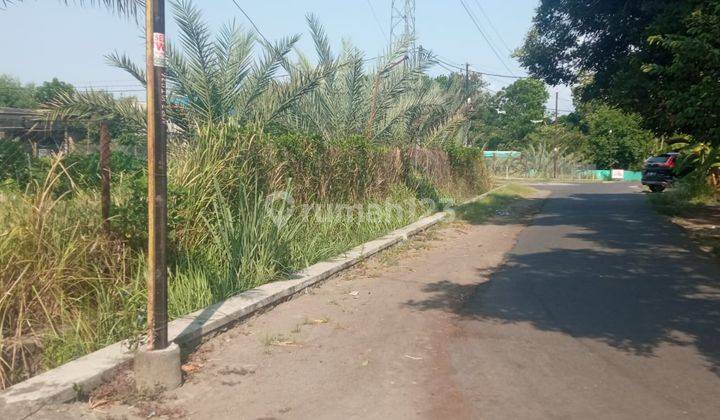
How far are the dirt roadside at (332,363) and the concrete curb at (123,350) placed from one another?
10 centimetres

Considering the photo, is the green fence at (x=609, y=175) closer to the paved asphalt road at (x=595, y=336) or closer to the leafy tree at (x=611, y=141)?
the leafy tree at (x=611, y=141)

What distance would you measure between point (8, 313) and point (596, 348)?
16.7ft

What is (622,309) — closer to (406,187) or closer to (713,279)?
(713,279)

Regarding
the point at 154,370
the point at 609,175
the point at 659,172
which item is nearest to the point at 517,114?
the point at 609,175

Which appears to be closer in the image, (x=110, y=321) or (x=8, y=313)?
(x=8, y=313)

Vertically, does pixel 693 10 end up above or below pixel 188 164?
above

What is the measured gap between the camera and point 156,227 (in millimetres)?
5074

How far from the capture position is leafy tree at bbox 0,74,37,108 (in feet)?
61.2

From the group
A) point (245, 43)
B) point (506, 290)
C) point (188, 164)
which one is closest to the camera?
point (188, 164)

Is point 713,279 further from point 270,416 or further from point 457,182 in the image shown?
point 457,182

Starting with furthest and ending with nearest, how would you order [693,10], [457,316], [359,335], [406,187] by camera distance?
[406,187] → [693,10] → [457,316] → [359,335]

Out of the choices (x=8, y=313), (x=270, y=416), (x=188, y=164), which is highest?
(x=188, y=164)

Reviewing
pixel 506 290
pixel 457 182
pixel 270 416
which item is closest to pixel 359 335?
pixel 270 416

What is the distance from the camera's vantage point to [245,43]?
38.0 feet
